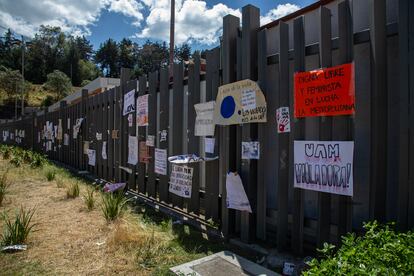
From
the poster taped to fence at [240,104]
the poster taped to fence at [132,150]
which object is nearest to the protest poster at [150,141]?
the poster taped to fence at [132,150]

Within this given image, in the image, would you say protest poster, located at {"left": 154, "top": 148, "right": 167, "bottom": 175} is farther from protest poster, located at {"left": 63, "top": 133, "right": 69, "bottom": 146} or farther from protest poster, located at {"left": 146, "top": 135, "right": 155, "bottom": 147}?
protest poster, located at {"left": 63, "top": 133, "right": 69, "bottom": 146}

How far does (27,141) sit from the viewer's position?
18.6m

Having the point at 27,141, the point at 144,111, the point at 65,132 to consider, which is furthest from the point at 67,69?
the point at 144,111

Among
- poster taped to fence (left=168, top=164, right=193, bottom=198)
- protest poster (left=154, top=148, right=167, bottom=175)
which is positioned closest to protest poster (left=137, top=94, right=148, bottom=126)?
protest poster (left=154, top=148, right=167, bottom=175)

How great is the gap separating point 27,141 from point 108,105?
1245 centimetres

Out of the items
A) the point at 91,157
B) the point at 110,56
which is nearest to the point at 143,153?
the point at 91,157

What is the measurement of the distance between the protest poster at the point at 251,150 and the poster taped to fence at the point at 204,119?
777 mm

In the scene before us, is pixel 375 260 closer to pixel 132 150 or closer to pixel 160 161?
pixel 160 161

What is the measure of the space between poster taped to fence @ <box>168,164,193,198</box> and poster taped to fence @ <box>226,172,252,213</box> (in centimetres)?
106

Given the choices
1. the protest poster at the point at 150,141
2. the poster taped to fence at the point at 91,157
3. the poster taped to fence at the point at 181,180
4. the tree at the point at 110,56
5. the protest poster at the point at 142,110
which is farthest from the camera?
the tree at the point at 110,56

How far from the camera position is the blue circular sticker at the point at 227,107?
4.28 metres

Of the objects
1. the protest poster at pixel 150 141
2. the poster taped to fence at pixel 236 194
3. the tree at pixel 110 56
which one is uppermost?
the tree at pixel 110 56

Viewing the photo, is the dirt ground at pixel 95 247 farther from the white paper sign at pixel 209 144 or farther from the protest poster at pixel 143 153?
the protest poster at pixel 143 153

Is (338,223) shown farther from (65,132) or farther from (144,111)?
(65,132)
